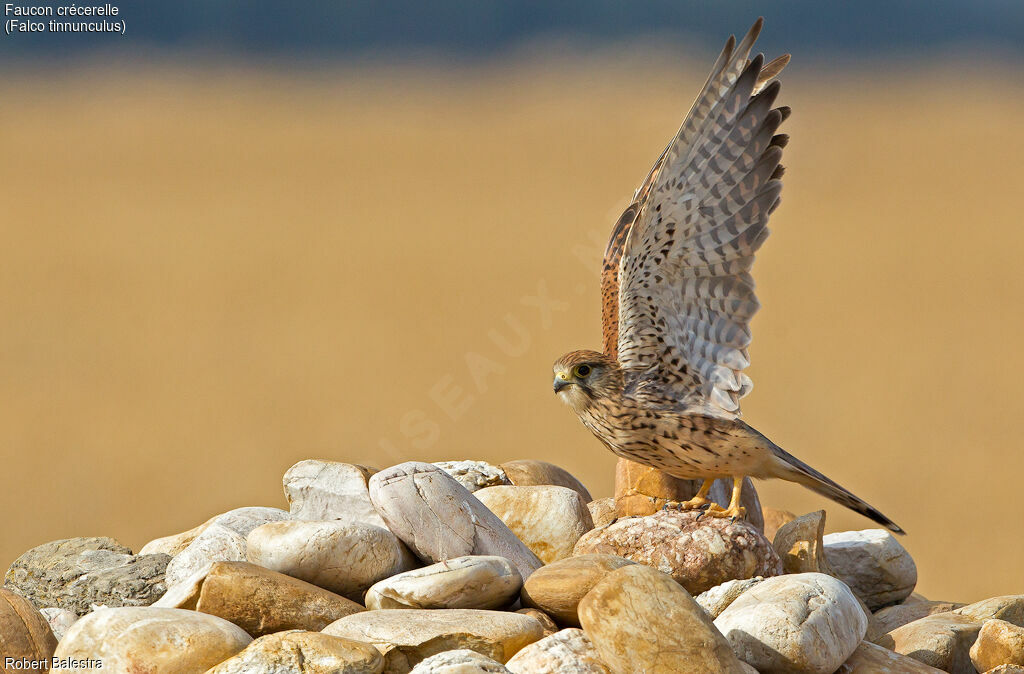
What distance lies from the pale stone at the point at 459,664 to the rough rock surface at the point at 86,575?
157 centimetres

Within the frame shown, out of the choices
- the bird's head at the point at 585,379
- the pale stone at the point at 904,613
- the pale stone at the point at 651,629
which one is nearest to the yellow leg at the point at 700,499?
→ the bird's head at the point at 585,379

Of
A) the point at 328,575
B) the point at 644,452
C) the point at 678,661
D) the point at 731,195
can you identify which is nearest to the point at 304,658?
the point at 328,575

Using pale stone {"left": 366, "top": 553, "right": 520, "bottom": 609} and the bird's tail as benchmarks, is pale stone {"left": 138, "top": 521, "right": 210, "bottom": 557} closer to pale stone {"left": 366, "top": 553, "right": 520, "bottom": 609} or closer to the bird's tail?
pale stone {"left": 366, "top": 553, "right": 520, "bottom": 609}

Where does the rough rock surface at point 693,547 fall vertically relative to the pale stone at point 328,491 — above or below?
below

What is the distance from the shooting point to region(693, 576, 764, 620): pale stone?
13.4ft

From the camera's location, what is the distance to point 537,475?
5.79 meters

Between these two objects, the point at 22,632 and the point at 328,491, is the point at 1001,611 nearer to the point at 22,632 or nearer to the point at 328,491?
the point at 328,491

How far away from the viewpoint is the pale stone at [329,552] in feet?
13.3

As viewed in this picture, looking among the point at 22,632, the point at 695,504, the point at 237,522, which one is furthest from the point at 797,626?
the point at 22,632

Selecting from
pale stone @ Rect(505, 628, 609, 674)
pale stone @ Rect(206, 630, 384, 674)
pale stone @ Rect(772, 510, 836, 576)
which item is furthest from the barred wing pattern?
pale stone @ Rect(206, 630, 384, 674)

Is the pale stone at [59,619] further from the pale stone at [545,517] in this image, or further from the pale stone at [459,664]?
the pale stone at [545,517]

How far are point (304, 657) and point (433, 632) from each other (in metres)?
0.44

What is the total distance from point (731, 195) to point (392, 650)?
2.42 meters

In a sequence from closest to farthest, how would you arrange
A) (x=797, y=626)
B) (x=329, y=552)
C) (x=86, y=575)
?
(x=797, y=626), (x=329, y=552), (x=86, y=575)
